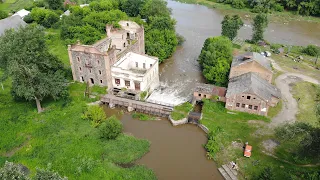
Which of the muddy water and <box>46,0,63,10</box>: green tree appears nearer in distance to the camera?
the muddy water

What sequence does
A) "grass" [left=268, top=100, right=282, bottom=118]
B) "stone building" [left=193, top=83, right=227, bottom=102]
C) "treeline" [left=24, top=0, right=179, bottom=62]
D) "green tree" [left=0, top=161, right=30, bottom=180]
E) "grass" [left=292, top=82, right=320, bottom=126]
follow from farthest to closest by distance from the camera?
"treeline" [left=24, top=0, right=179, bottom=62] < "stone building" [left=193, top=83, right=227, bottom=102] < "grass" [left=268, top=100, right=282, bottom=118] < "grass" [left=292, top=82, right=320, bottom=126] < "green tree" [left=0, top=161, right=30, bottom=180]

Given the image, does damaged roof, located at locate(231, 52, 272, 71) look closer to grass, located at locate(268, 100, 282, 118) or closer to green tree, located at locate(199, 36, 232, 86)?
green tree, located at locate(199, 36, 232, 86)

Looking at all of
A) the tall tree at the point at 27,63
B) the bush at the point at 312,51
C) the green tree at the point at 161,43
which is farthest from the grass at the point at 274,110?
the tall tree at the point at 27,63

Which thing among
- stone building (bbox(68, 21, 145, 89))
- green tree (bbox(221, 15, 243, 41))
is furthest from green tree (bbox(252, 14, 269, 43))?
stone building (bbox(68, 21, 145, 89))

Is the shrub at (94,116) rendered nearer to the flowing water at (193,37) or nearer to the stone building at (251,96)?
the flowing water at (193,37)

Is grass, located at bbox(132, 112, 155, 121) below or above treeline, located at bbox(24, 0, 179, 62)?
below

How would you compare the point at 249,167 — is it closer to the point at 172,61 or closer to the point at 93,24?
the point at 172,61

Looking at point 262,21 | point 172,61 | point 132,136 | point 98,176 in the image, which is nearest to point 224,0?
point 262,21
